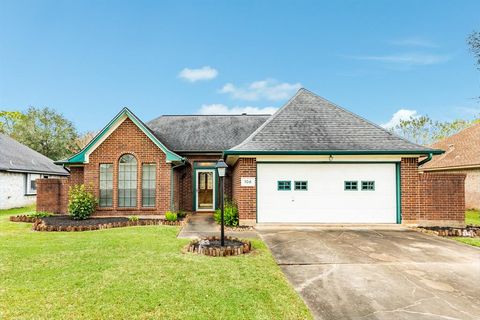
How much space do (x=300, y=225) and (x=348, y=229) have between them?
1806 millimetres

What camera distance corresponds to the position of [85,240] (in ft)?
27.4

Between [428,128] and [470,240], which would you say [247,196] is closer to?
[470,240]

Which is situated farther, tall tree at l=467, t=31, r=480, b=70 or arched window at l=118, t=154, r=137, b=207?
arched window at l=118, t=154, r=137, b=207

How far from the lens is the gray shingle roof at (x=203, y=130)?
1573 cm

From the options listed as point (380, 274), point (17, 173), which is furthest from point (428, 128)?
point (17, 173)

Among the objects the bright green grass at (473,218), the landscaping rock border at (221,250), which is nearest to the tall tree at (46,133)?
the landscaping rock border at (221,250)

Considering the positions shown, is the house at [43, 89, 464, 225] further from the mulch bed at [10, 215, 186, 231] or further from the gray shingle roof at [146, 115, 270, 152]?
the gray shingle roof at [146, 115, 270, 152]

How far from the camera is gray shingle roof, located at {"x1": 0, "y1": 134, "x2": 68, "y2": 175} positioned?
1839 cm

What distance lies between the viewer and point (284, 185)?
1105cm

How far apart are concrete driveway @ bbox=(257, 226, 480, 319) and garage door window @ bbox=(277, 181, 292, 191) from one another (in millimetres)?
2223

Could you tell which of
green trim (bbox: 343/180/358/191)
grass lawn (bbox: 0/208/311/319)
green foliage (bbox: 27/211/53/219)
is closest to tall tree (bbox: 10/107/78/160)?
green foliage (bbox: 27/211/53/219)

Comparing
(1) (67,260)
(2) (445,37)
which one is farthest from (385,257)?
(2) (445,37)

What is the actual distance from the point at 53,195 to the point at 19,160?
387 inches

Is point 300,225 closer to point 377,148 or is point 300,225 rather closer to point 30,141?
point 377,148
